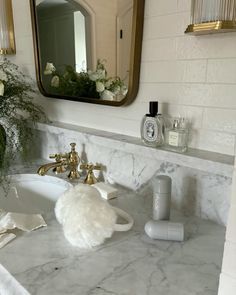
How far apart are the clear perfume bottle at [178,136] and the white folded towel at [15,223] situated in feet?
1.55

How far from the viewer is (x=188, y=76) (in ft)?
3.09

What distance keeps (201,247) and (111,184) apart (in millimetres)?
513

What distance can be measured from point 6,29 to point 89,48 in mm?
700

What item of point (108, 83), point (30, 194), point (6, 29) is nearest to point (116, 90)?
point (108, 83)

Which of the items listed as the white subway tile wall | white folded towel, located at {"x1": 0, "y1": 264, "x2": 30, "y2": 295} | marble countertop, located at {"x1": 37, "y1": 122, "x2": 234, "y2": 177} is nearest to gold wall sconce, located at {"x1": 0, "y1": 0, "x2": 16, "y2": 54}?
marble countertop, located at {"x1": 37, "y1": 122, "x2": 234, "y2": 177}

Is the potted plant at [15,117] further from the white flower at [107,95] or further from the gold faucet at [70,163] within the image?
the white flower at [107,95]

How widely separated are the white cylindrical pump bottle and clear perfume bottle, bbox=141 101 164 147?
153 mm

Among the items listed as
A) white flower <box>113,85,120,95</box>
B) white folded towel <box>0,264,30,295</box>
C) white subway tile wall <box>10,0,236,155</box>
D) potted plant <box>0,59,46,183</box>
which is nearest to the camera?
white folded towel <box>0,264,30,295</box>

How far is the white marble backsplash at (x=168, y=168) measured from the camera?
0.89 metres

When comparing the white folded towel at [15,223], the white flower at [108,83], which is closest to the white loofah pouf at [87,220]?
the white folded towel at [15,223]

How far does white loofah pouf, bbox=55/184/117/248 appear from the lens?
76 cm

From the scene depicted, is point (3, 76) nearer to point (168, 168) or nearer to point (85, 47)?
point (85, 47)

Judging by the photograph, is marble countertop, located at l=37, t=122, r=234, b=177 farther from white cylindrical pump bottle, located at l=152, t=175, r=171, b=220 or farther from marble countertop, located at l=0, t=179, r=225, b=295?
marble countertop, located at l=0, t=179, r=225, b=295

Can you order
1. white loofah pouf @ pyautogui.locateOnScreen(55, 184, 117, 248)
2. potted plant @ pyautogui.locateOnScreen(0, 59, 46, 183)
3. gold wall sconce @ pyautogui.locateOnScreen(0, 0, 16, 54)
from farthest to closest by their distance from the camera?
1. gold wall sconce @ pyautogui.locateOnScreen(0, 0, 16, 54)
2. potted plant @ pyautogui.locateOnScreen(0, 59, 46, 183)
3. white loofah pouf @ pyautogui.locateOnScreen(55, 184, 117, 248)
